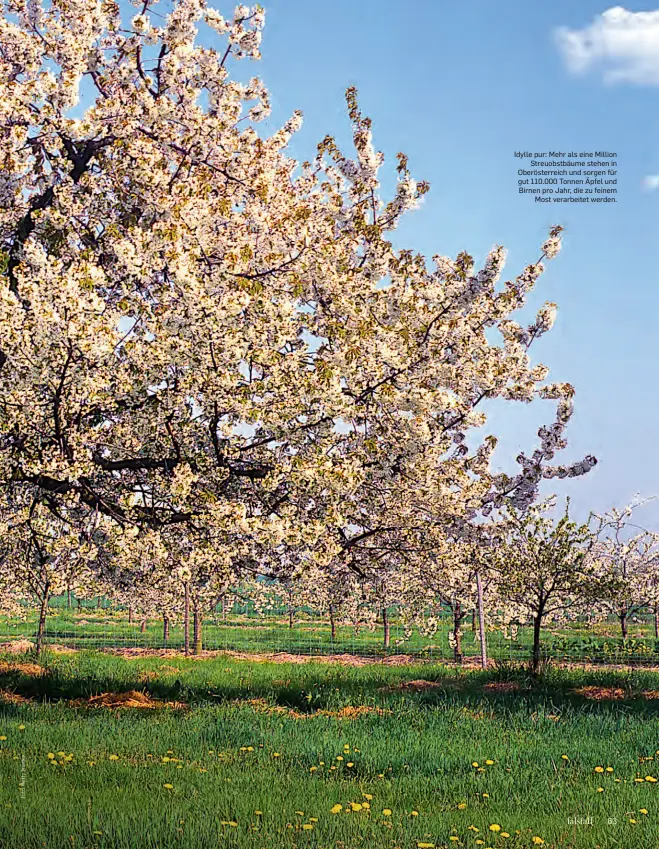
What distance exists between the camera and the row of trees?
840cm

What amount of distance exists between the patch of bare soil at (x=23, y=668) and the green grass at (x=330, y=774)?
4.41 m

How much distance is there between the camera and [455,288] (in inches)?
375

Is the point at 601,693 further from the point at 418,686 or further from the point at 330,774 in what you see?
the point at 330,774

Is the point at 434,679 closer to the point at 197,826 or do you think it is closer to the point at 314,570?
the point at 314,570

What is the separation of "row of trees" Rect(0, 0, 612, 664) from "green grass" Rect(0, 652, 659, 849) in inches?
83.0

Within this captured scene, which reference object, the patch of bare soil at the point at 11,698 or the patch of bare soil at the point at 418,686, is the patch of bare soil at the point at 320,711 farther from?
the patch of bare soil at the point at 11,698

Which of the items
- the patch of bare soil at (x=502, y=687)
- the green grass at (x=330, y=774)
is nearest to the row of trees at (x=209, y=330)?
the green grass at (x=330, y=774)

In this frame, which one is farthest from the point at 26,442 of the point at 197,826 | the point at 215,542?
the point at 197,826

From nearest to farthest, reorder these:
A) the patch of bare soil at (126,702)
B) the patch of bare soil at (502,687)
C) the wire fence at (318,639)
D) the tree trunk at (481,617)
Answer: the patch of bare soil at (126,702)
the patch of bare soil at (502,687)
the tree trunk at (481,617)
the wire fence at (318,639)

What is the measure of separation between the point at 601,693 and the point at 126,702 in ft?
29.8

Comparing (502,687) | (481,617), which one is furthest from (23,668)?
(481,617)

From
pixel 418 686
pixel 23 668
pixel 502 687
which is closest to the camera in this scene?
pixel 502 687

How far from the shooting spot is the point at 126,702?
550 inches

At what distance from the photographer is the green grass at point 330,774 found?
5902 mm
